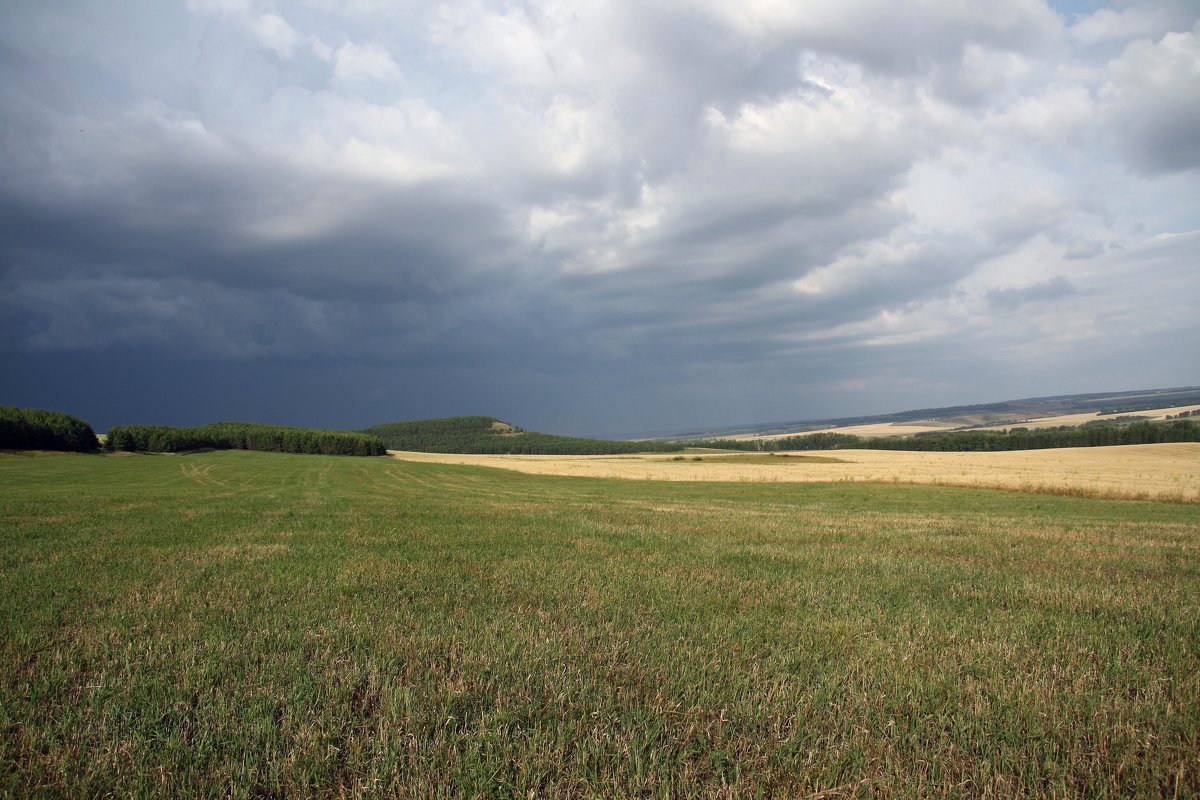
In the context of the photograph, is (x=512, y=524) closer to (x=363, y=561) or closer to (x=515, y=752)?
(x=363, y=561)

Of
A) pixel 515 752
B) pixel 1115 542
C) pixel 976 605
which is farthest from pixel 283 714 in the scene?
pixel 1115 542

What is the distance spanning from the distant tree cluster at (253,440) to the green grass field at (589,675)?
14286cm

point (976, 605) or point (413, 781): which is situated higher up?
point (413, 781)

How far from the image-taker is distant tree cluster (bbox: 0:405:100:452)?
322ft

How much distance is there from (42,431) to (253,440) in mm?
42414

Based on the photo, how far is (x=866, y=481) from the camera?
1934 inches

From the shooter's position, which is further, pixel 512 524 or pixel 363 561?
pixel 512 524

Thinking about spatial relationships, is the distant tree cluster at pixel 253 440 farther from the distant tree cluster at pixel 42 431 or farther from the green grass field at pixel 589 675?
the green grass field at pixel 589 675

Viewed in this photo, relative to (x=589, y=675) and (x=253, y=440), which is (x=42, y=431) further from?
(x=589, y=675)

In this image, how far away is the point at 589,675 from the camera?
16.2 feet

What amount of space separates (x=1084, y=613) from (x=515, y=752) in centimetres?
740

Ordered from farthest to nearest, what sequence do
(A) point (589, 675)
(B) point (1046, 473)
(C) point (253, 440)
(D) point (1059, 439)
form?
(C) point (253, 440), (D) point (1059, 439), (B) point (1046, 473), (A) point (589, 675)

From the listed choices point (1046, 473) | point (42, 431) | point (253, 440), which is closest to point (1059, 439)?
point (1046, 473)

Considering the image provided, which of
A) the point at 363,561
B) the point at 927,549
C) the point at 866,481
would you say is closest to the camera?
the point at 363,561
